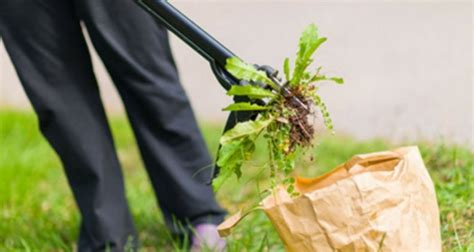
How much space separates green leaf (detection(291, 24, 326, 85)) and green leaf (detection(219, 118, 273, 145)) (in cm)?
10

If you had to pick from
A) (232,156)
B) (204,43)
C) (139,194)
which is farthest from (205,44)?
(139,194)

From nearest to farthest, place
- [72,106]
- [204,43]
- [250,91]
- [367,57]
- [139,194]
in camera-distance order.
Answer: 1. [250,91]
2. [204,43]
3. [72,106]
4. [139,194]
5. [367,57]

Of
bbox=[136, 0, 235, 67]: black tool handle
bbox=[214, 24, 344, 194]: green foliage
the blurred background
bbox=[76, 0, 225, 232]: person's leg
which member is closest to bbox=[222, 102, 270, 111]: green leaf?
bbox=[214, 24, 344, 194]: green foliage

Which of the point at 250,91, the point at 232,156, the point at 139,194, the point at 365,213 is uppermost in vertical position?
the point at 250,91

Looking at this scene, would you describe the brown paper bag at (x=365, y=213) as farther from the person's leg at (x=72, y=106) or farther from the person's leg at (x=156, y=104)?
the person's leg at (x=72, y=106)

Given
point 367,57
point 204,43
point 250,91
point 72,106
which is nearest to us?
point 250,91

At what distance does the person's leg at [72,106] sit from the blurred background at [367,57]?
999mm

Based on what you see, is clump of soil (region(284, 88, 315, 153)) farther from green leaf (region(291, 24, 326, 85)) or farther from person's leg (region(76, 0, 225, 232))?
person's leg (region(76, 0, 225, 232))

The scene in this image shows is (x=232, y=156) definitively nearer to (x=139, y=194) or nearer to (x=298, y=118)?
(x=298, y=118)

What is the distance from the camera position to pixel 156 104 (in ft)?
7.62

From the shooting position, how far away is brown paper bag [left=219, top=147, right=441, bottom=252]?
5.65 ft

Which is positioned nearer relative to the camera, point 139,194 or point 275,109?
point 275,109

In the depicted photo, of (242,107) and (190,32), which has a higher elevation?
(190,32)

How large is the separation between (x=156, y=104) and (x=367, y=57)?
1.93 meters
